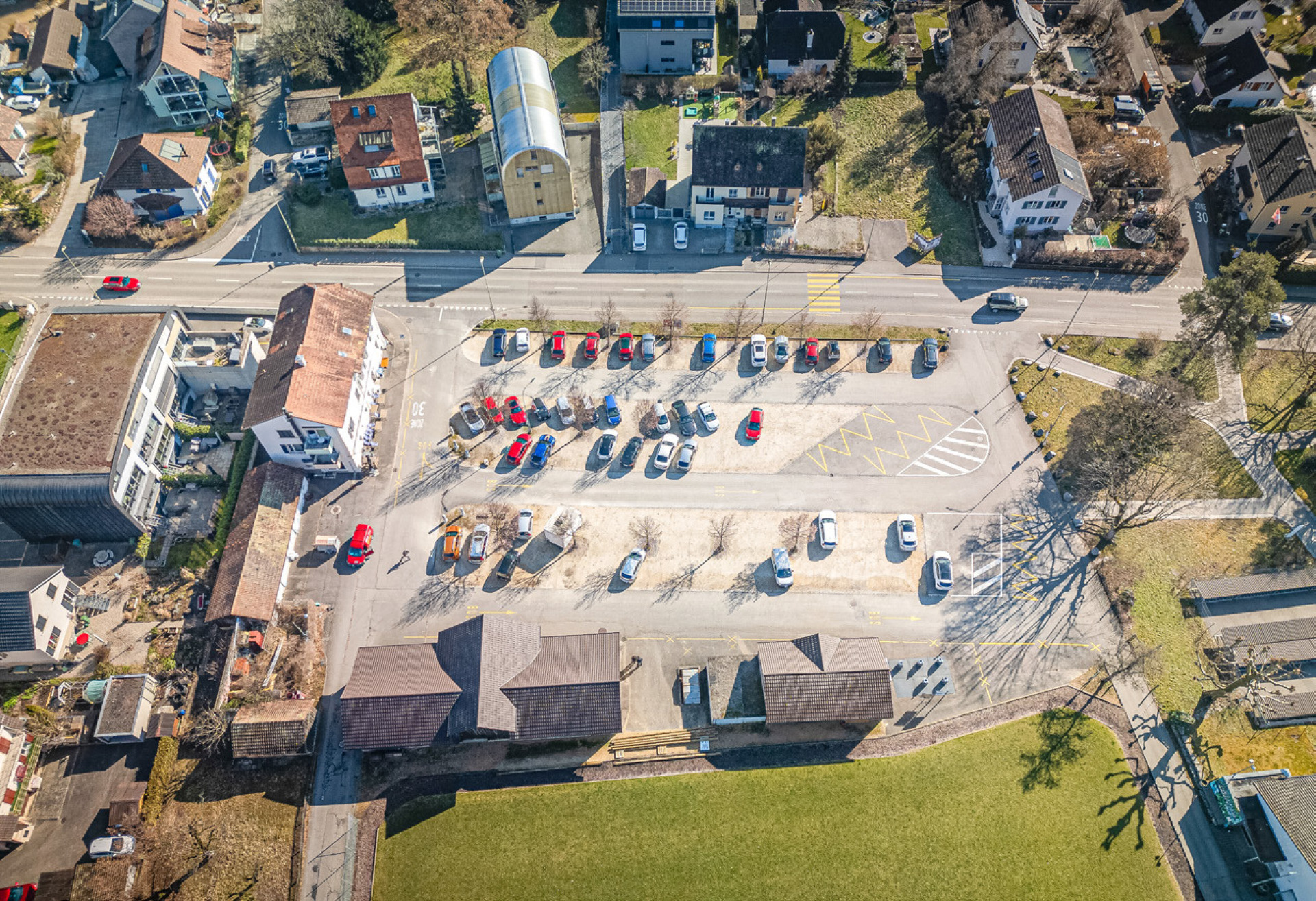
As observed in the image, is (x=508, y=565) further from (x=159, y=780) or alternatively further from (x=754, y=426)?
(x=159, y=780)

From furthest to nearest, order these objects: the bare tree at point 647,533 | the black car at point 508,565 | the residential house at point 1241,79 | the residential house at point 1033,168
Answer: the residential house at point 1241,79
the residential house at point 1033,168
the bare tree at point 647,533
the black car at point 508,565

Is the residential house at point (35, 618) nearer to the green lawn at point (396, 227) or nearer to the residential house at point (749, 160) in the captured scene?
the green lawn at point (396, 227)

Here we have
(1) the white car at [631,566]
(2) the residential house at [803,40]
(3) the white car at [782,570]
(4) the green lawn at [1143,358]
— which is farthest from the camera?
(2) the residential house at [803,40]

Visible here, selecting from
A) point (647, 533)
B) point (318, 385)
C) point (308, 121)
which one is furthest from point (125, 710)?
point (308, 121)

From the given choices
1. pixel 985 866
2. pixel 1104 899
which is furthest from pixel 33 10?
pixel 1104 899

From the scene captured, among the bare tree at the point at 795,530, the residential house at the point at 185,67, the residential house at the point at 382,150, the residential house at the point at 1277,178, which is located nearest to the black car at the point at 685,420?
the bare tree at the point at 795,530

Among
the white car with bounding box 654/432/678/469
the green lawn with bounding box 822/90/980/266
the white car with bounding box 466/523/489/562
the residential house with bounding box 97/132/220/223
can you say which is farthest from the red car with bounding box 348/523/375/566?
the green lawn with bounding box 822/90/980/266

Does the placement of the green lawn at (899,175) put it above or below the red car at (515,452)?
above

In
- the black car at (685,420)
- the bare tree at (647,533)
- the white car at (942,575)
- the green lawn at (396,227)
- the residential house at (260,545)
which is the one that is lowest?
the white car at (942,575)
